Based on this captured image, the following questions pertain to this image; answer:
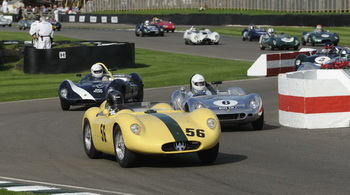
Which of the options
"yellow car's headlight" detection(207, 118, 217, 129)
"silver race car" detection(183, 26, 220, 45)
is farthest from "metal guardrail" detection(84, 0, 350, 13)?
"yellow car's headlight" detection(207, 118, 217, 129)

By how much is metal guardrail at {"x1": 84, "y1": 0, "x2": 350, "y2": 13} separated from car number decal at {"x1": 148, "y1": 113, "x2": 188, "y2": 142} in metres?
50.1

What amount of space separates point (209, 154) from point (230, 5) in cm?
6442

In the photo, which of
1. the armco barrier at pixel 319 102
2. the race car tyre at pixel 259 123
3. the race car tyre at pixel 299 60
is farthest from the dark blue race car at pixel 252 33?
the race car tyre at pixel 259 123

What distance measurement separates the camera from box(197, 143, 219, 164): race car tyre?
35.7 feet

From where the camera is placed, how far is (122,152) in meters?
11.0

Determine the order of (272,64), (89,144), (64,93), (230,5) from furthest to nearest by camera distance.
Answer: (230,5) < (272,64) < (64,93) < (89,144)

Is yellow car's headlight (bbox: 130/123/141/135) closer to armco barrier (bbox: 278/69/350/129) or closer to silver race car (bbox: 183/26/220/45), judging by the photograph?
armco barrier (bbox: 278/69/350/129)

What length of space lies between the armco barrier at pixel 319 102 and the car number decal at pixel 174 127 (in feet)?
14.4

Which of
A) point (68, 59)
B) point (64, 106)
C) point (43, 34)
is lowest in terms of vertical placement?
point (64, 106)

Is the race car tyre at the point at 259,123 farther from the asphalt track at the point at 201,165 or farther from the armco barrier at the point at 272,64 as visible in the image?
the armco barrier at the point at 272,64

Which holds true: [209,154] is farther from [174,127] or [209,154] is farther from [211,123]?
[174,127]

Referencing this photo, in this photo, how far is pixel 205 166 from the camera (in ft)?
35.4

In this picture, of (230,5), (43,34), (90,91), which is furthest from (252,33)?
(90,91)

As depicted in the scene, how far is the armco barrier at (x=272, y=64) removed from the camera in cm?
2883
